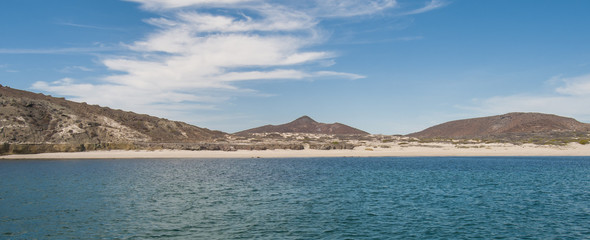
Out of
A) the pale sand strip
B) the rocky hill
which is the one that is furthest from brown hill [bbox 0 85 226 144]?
the pale sand strip

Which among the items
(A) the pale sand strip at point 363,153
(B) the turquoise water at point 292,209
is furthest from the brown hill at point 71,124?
(B) the turquoise water at point 292,209

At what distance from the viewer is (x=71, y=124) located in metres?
92.6

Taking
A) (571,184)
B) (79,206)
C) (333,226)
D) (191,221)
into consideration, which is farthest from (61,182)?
(571,184)

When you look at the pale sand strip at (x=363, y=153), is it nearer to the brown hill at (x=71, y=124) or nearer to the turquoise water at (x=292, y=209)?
the brown hill at (x=71, y=124)

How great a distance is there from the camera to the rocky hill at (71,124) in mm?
83188

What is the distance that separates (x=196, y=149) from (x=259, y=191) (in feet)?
203

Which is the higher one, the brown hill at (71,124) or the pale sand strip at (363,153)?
the brown hill at (71,124)

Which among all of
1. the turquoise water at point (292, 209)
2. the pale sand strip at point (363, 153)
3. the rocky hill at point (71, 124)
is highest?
the rocky hill at point (71, 124)

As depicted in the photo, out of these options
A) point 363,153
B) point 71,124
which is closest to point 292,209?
point 363,153

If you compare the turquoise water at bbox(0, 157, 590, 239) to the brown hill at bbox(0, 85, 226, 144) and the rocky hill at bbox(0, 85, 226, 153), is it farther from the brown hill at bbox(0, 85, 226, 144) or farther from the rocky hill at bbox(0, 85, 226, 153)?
the brown hill at bbox(0, 85, 226, 144)

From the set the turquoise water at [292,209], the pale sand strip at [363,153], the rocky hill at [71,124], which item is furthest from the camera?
the rocky hill at [71,124]

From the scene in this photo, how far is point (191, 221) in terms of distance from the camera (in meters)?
20.5

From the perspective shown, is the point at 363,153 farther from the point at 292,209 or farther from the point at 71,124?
the point at 71,124

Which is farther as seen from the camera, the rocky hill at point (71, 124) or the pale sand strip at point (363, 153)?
the rocky hill at point (71, 124)
